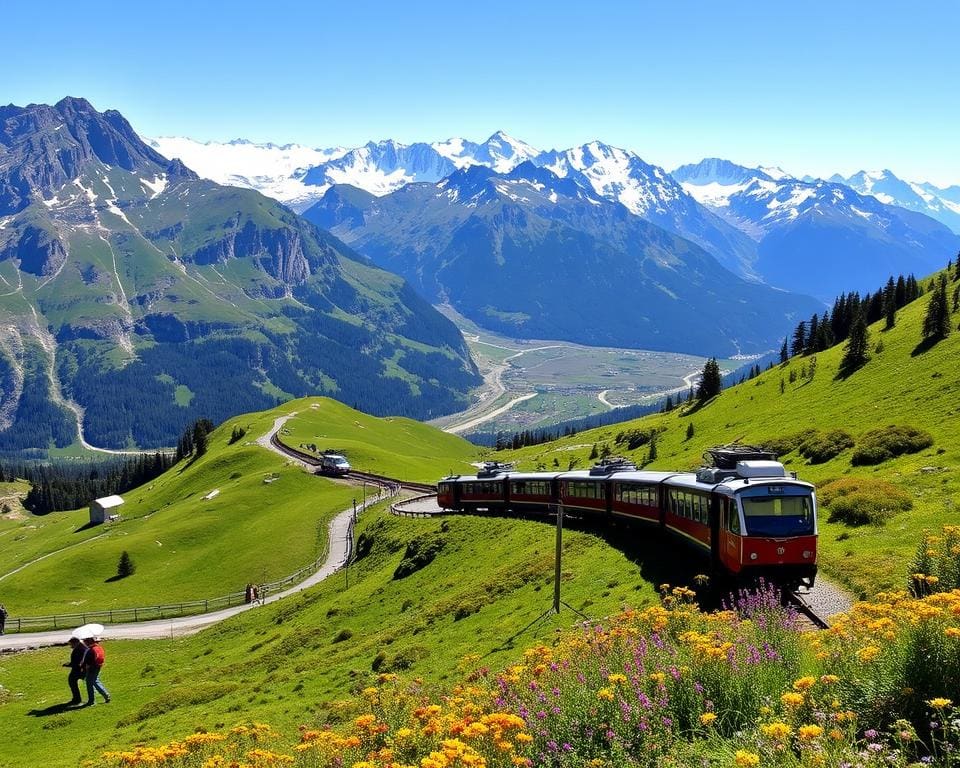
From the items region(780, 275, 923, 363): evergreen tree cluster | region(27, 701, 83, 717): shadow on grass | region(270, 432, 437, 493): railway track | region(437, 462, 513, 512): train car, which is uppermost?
region(780, 275, 923, 363): evergreen tree cluster

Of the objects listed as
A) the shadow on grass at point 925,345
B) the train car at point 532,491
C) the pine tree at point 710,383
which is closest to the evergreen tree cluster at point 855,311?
the pine tree at point 710,383

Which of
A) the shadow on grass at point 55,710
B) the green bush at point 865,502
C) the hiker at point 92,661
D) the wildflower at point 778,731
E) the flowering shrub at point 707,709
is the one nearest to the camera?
the wildflower at point 778,731

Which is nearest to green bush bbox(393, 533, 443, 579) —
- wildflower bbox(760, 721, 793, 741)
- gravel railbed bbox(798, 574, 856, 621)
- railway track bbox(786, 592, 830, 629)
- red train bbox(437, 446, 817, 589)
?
red train bbox(437, 446, 817, 589)

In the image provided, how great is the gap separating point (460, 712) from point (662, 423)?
350 ft

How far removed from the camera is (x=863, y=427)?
62156 mm

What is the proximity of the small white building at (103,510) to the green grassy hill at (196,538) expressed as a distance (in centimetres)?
220

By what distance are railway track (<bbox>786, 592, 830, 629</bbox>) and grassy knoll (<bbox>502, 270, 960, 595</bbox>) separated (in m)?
2.27

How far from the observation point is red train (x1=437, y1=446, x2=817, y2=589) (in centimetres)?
2669

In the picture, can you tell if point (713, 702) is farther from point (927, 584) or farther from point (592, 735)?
point (927, 584)

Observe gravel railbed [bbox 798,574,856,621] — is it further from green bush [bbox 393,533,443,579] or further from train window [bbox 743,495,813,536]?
green bush [bbox 393,533,443,579]

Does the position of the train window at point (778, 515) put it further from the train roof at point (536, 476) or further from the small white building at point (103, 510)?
the small white building at point (103, 510)

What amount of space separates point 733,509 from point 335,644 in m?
27.0

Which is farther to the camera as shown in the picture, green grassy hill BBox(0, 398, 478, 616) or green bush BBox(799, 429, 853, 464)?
green grassy hill BBox(0, 398, 478, 616)

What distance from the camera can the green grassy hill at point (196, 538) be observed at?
7819cm
